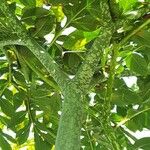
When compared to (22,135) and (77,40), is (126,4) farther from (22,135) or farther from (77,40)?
(22,135)

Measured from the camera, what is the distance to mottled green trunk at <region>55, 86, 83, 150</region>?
1057 millimetres

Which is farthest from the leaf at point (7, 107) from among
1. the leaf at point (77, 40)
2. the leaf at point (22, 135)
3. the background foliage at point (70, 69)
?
the leaf at point (77, 40)

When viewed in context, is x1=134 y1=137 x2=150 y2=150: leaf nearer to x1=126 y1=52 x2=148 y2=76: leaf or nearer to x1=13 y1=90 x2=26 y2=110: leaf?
x1=126 y1=52 x2=148 y2=76: leaf

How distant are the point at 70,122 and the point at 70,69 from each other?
2.27ft

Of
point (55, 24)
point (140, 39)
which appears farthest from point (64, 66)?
point (140, 39)

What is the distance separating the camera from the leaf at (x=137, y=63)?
68.1 inches

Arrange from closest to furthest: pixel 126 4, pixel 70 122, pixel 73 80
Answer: pixel 70 122, pixel 73 80, pixel 126 4

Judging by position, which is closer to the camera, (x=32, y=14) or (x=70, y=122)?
(x=70, y=122)

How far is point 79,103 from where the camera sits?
3.86 ft

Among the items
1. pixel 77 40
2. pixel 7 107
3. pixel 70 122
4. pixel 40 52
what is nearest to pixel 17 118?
pixel 7 107

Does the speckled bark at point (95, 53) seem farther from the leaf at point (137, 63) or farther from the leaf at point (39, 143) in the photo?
the leaf at point (39, 143)

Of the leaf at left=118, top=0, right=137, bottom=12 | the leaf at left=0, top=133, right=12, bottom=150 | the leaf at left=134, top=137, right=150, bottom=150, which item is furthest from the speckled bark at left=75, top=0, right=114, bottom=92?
the leaf at left=0, top=133, right=12, bottom=150

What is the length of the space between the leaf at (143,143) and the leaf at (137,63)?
0.27 m

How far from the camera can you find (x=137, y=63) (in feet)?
5.72
